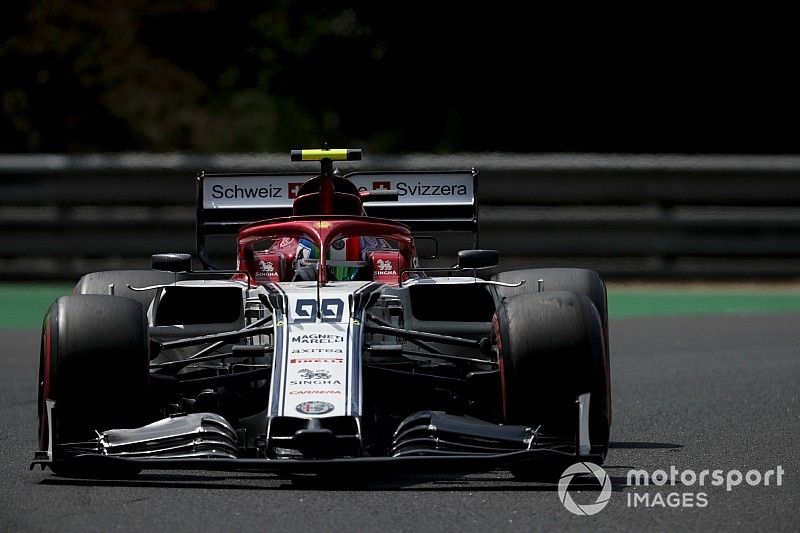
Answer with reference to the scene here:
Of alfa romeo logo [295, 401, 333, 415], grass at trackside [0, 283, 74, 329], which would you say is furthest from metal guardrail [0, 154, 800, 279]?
alfa romeo logo [295, 401, 333, 415]

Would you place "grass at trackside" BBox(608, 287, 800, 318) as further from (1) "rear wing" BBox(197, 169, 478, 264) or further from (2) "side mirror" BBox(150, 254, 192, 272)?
(2) "side mirror" BBox(150, 254, 192, 272)

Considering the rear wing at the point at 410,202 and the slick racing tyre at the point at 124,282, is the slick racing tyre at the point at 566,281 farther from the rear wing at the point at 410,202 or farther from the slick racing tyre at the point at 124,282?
the slick racing tyre at the point at 124,282

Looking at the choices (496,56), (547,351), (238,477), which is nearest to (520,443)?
(547,351)

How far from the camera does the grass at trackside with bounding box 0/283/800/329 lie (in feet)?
49.0

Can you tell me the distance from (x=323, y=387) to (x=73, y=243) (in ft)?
30.1

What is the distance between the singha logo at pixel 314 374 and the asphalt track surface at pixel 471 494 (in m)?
0.44

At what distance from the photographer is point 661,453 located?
792cm

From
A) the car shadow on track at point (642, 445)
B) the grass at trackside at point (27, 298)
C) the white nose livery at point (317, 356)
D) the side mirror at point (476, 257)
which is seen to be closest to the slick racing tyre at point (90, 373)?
the white nose livery at point (317, 356)

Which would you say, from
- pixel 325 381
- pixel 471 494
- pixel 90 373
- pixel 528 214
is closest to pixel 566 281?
pixel 325 381

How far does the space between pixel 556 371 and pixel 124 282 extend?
294cm

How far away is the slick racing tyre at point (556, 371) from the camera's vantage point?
7.06 metres

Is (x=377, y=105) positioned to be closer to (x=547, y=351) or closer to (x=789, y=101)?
(x=789, y=101)

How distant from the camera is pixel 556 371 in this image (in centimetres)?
706
